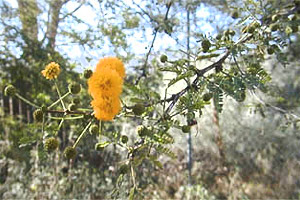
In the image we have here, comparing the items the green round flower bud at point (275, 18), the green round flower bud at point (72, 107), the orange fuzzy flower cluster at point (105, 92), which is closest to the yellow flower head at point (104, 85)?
the orange fuzzy flower cluster at point (105, 92)

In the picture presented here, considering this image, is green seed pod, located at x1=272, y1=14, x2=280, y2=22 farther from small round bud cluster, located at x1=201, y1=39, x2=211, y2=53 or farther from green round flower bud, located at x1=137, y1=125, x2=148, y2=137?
green round flower bud, located at x1=137, y1=125, x2=148, y2=137

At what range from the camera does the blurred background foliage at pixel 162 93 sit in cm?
60

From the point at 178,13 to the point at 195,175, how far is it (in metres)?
1.90

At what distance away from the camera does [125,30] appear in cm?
136

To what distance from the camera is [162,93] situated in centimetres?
239

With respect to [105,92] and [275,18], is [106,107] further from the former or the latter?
[275,18]

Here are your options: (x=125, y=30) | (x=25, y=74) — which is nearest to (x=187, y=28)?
(x=125, y=30)

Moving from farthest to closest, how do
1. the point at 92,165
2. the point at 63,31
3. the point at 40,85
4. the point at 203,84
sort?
the point at 92,165 < the point at 40,85 < the point at 63,31 < the point at 203,84

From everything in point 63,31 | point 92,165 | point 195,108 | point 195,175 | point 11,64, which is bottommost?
point 195,175


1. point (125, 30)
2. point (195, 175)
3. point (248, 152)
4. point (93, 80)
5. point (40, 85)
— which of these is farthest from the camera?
point (248, 152)

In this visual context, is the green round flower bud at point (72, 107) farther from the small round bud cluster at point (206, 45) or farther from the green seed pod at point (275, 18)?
the green seed pod at point (275, 18)

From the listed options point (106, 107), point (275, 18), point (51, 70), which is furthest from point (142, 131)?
point (275, 18)

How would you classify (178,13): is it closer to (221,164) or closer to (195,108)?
(195,108)

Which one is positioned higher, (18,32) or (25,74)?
(18,32)
